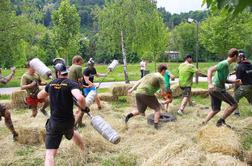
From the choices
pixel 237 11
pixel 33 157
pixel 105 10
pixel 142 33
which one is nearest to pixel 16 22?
pixel 105 10

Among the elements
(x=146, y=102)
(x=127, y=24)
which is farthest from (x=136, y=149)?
(x=127, y=24)

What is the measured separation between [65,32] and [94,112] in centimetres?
2002

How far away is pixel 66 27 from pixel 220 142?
1023 inches

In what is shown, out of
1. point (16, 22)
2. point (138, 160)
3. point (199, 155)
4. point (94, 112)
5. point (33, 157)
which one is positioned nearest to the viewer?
point (199, 155)

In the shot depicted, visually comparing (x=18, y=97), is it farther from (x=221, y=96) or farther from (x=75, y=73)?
(x=221, y=96)

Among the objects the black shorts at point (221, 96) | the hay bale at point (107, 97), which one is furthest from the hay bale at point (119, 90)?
the black shorts at point (221, 96)

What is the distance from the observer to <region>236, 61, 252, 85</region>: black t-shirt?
31.2 ft

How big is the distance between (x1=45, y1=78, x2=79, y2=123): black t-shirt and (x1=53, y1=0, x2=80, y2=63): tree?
25.2 meters

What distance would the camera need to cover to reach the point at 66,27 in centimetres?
3062

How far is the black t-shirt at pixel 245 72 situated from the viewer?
9516 mm

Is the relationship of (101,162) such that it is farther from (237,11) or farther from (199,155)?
(237,11)

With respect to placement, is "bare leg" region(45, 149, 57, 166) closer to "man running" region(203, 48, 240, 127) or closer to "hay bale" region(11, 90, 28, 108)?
"man running" region(203, 48, 240, 127)

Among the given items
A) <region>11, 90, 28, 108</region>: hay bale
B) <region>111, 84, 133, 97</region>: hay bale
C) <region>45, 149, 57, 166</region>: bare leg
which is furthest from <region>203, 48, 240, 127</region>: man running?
<region>11, 90, 28, 108</region>: hay bale

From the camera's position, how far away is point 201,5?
4.81m
